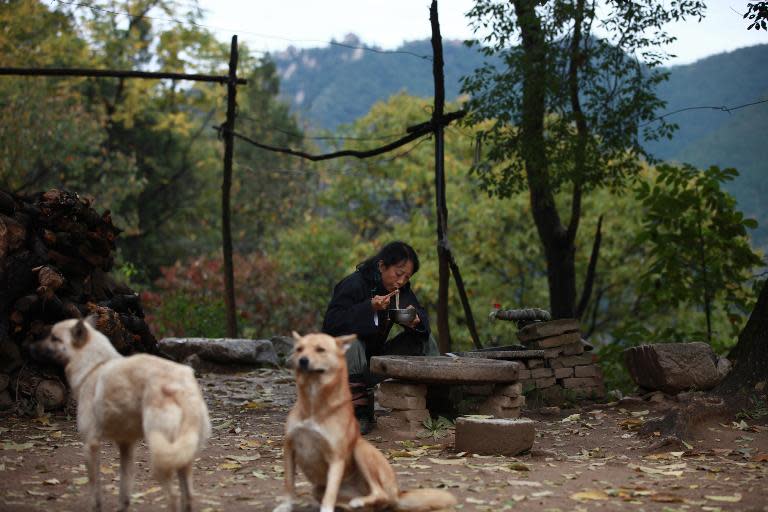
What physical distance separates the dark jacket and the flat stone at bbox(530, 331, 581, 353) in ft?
8.49

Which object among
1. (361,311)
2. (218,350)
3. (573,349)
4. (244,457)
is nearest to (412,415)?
(361,311)

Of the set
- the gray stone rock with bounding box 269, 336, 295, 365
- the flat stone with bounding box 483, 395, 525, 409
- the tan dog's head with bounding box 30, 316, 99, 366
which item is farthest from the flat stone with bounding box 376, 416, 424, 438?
the gray stone rock with bounding box 269, 336, 295, 365

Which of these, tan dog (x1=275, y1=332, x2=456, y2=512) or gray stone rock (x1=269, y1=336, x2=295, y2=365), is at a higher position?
tan dog (x1=275, y1=332, x2=456, y2=512)

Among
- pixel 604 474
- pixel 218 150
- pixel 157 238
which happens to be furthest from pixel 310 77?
pixel 604 474

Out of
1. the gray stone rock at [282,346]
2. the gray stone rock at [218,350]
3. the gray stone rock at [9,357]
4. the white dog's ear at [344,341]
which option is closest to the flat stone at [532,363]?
the gray stone rock at [218,350]

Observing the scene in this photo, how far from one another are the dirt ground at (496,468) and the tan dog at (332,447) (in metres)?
0.27

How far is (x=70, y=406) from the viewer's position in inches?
371

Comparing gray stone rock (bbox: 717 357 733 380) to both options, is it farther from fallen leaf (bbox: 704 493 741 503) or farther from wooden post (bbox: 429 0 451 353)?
fallen leaf (bbox: 704 493 741 503)

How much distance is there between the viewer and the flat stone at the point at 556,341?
10867mm

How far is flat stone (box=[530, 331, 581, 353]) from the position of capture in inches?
428

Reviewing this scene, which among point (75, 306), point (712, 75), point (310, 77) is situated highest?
point (310, 77)

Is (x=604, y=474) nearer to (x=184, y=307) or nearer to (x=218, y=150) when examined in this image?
(x=184, y=307)

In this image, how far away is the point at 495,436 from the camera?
23.6ft

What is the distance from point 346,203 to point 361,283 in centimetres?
2330
